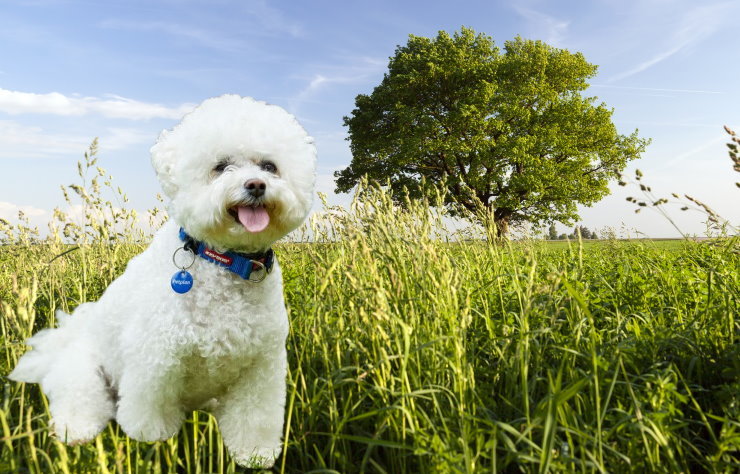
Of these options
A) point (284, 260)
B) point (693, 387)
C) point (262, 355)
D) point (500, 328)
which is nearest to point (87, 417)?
point (262, 355)

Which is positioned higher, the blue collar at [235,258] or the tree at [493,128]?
the tree at [493,128]

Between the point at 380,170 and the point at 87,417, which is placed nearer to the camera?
the point at 87,417

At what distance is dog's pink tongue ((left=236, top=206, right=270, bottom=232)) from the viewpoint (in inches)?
95.2

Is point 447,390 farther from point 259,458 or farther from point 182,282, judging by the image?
point 182,282

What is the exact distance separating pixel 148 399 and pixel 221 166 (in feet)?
4.22

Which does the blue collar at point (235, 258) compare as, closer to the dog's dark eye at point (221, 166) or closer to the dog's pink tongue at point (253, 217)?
the dog's pink tongue at point (253, 217)

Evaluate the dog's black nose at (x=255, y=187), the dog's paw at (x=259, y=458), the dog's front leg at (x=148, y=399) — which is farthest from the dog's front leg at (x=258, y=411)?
the dog's black nose at (x=255, y=187)

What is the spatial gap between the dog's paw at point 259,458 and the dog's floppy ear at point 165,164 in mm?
1468

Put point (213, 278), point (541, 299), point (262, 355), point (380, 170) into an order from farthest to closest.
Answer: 1. point (380, 170)
2. point (541, 299)
3. point (262, 355)
4. point (213, 278)

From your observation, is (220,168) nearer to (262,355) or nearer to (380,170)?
(262,355)

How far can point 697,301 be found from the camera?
3947 mm

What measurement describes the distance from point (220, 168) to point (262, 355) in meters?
1.03

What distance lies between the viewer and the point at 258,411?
2803 mm

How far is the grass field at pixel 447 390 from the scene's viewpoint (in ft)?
6.68
